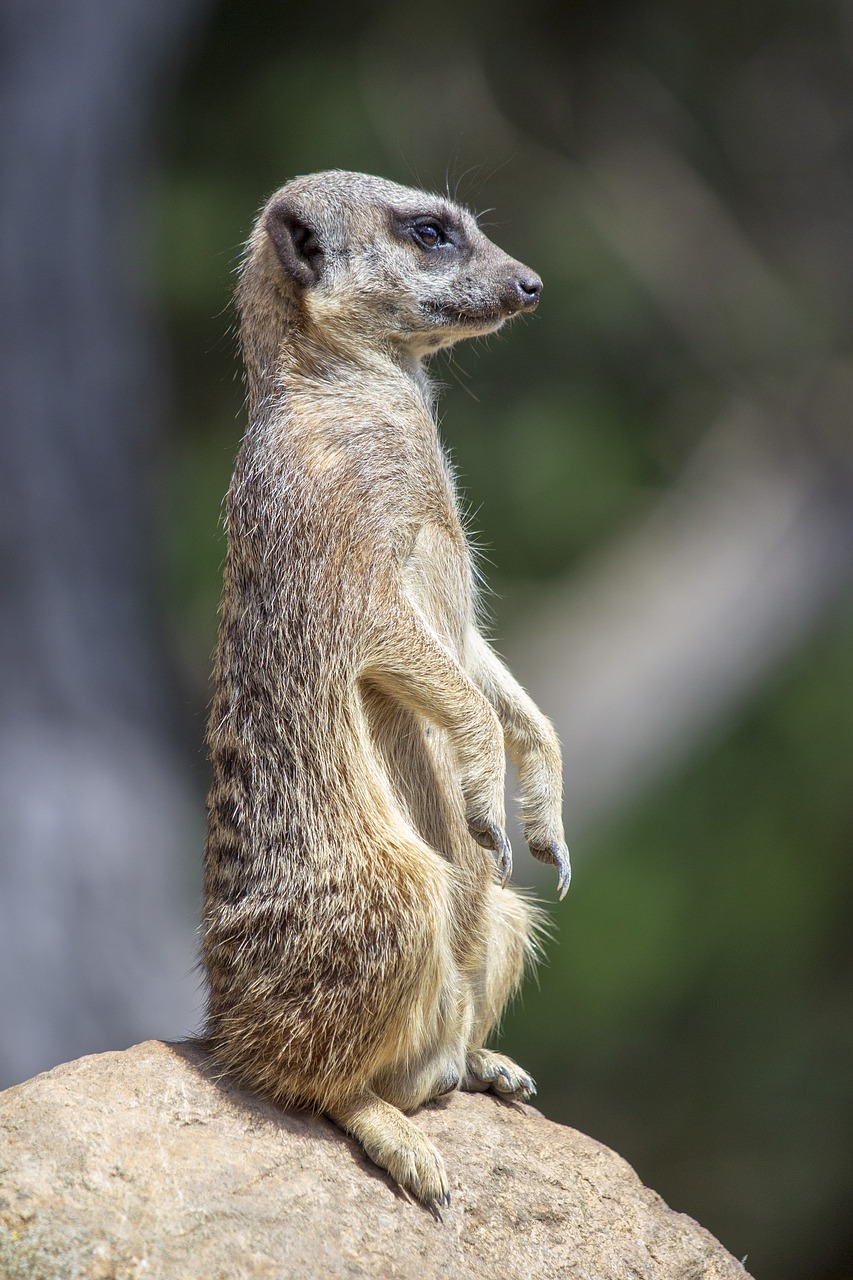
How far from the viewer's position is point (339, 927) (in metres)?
2.53

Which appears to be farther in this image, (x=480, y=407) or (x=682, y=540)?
(x=682, y=540)

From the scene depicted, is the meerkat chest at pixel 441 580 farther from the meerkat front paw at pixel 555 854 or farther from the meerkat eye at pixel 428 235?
the meerkat eye at pixel 428 235

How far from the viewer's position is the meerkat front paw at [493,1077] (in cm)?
296

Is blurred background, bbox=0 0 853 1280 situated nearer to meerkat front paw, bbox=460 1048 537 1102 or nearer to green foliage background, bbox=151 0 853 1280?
green foliage background, bbox=151 0 853 1280

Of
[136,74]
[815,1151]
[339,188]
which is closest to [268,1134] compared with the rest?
[339,188]

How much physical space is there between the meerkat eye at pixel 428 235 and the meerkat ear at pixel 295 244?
0.21m

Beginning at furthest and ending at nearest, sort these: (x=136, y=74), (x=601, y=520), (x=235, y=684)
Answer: (x=601, y=520) → (x=136, y=74) → (x=235, y=684)

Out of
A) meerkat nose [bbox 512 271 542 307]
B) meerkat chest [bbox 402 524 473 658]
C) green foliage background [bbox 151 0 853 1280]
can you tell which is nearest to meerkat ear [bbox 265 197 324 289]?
meerkat nose [bbox 512 271 542 307]

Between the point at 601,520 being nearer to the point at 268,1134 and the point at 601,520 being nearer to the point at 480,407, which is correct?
the point at 480,407

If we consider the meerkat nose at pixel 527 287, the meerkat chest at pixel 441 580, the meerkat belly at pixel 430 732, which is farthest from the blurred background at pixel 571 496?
the meerkat nose at pixel 527 287

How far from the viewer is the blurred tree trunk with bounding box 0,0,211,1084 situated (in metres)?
7.57

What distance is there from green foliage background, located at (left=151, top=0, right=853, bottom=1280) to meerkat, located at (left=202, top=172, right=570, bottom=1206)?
520cm

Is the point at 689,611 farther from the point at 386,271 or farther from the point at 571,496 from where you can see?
the point at 386,271

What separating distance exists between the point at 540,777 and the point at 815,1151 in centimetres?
567
